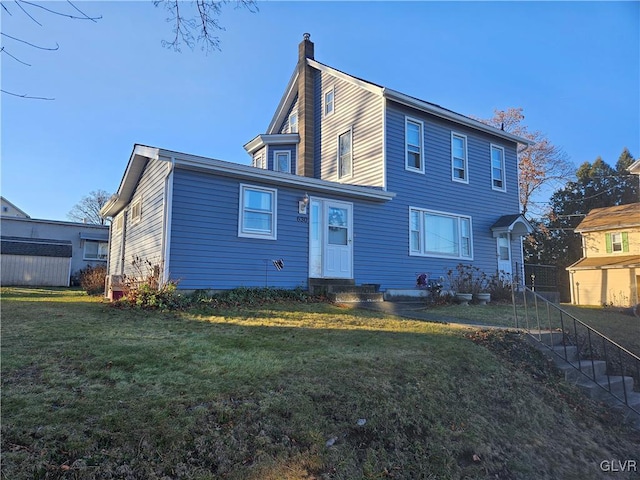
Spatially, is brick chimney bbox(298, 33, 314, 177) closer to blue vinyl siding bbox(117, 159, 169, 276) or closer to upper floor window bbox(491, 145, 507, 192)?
blue vinyl siding bbox(117, 159, 169, 276)

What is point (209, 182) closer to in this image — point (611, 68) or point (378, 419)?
point (378, 419)

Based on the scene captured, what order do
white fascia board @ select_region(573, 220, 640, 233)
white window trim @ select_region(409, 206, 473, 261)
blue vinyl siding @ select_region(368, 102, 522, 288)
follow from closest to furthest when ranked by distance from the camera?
blue vinyl siding @ select_region(368, 102, 522, 288)
white window trim @ select_region(409, 206, 473, 261)
white fascia board @ select_region(573, 220, 640, 233)

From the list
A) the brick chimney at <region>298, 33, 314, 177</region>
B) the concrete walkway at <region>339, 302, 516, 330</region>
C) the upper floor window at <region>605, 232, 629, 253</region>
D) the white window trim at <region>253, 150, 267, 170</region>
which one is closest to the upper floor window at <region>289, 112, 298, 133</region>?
the brick chimney at <region>298, 33, 314, 177</region>

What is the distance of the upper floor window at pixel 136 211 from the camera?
43.6 ft

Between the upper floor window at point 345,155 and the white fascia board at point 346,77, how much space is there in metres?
1.70

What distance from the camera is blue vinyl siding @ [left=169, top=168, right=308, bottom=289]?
991 cm

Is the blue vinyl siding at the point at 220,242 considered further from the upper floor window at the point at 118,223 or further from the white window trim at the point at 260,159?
Answer: the upper floor window at the point at 118,223

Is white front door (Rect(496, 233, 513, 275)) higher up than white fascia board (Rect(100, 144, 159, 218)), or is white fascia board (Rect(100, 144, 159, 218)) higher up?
white fascia board (Rect(100, 144, 159, 218))

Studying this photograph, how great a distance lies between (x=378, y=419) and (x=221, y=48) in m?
4.15

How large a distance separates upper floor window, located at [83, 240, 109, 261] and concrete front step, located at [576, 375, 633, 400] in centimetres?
2601

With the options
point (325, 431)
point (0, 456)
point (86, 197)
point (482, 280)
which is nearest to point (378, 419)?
point (325, 431)

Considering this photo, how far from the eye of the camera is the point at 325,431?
136 inches

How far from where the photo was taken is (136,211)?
13820 millimetres

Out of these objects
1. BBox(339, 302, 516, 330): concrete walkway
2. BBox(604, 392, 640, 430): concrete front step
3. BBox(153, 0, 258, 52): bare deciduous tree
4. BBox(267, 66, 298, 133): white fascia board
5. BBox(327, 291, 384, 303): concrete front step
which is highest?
BBox(267, 66, 298, 133): white fascia board
